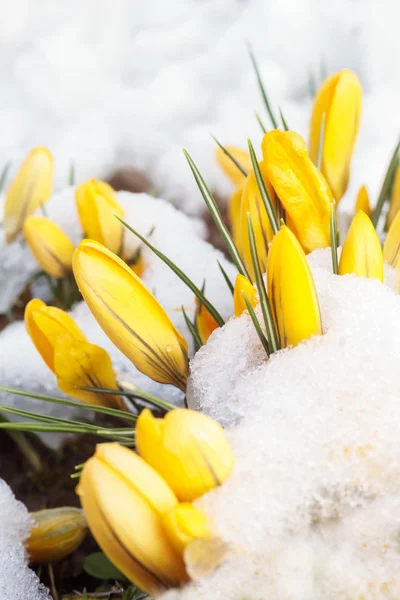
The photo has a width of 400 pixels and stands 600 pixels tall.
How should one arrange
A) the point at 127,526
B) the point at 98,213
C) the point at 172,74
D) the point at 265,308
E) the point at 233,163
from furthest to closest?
the point at 172,74
the point at 233,163
the point at 98,213
the point at 265,308
the point at 127,526

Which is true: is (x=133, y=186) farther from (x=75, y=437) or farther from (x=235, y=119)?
(x=75, y=437)

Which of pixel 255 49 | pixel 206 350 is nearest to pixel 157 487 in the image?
pixel 206 350

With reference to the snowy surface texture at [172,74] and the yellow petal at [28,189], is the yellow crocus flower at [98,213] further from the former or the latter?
the snowy surface texture at [172,74]

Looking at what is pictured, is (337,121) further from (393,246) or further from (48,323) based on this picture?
(48,323)

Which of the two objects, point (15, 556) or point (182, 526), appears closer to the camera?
point (182, 526)

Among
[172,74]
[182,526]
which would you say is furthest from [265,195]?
[172,74]

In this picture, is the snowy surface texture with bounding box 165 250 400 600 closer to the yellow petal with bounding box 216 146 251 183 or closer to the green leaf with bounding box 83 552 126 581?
the green leaf with bounding box 83 552 126 581
